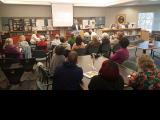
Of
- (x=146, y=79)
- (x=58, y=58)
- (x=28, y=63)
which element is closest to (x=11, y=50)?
(x=28, y=63)

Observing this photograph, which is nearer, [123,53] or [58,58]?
[58,58]

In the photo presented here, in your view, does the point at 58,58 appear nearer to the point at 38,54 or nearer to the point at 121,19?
the point at 38,54

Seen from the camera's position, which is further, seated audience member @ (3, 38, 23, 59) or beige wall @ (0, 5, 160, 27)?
seated audience member @ (3, 38, 23, 59)

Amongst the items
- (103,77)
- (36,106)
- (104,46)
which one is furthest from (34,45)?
(36,106)

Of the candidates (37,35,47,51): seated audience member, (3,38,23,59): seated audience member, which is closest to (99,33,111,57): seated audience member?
(37,35,47,51): seated audience member

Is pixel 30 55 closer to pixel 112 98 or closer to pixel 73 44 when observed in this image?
pixel 73 44

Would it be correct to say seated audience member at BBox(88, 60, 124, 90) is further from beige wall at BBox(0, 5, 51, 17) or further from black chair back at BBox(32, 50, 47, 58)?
black chair back at BBox(32, 50, 47, 58)

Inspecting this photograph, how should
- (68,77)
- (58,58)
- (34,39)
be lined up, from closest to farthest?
(68,77)
(58,58)
(34,39)

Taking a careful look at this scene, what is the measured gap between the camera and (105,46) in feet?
11.1

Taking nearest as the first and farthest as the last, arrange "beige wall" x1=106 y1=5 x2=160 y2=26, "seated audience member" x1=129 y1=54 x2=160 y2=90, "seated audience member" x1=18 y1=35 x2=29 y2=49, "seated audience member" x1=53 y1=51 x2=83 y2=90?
"seated audience member" x1=129 y1=54 x2=160 y2=90 < "seated audience member" x1=53 y1=51 x2=83 y2=90 < "beige wall" x1=106 y1=5 x2=160 y2=26 < "seated audience member" x1=18 y1=35 x2=29 y2=49

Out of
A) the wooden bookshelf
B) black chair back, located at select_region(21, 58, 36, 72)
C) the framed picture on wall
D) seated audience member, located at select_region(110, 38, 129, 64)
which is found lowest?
black chair back, located at select_region(21, 58, 36, 72)

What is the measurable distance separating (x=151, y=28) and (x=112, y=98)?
2.11m

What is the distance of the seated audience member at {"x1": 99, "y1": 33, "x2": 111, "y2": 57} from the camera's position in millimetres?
3290

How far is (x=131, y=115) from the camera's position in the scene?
3.14 feet
